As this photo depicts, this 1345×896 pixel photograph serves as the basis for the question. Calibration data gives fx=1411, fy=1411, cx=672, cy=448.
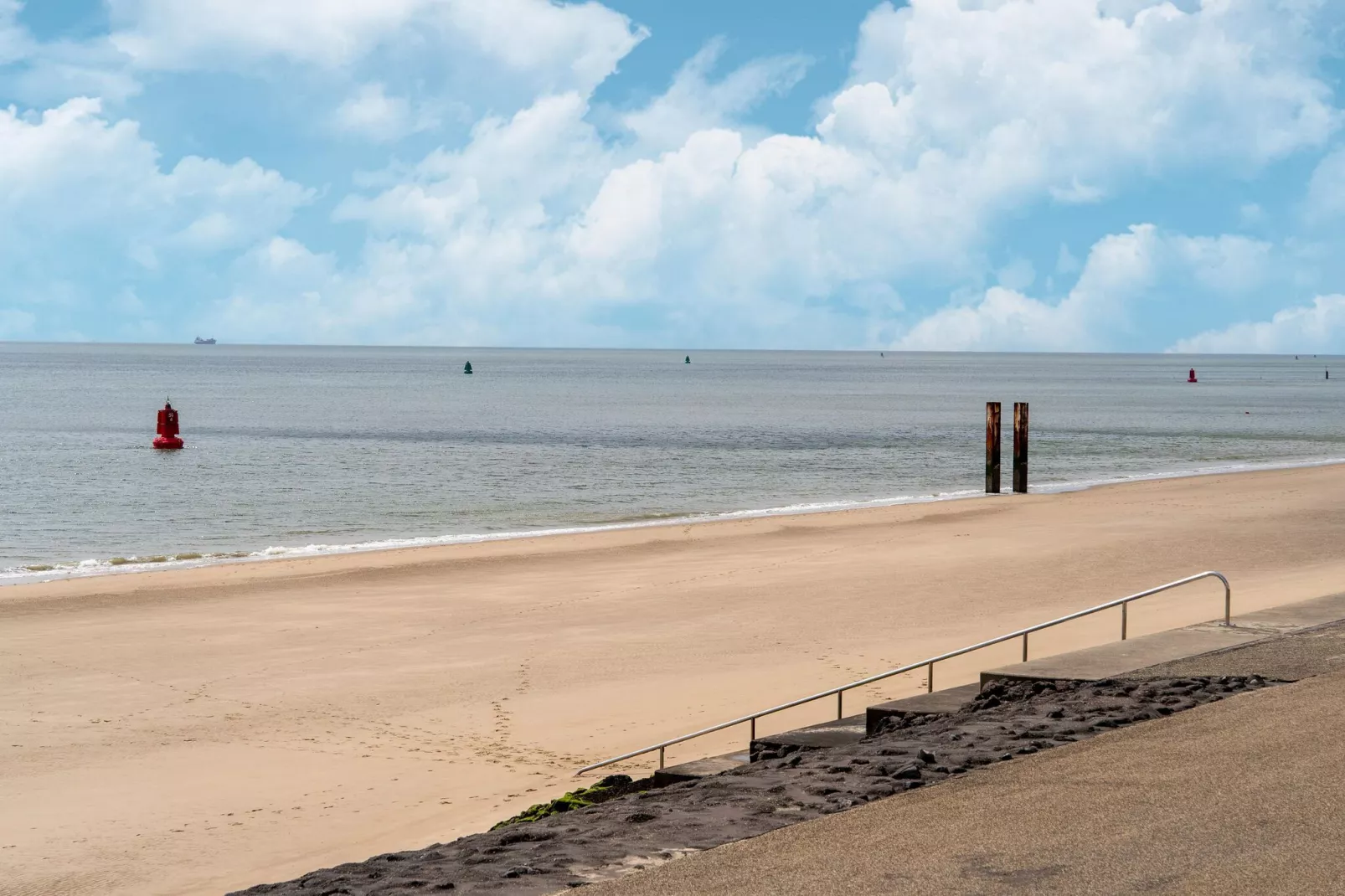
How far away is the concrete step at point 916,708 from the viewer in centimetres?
945

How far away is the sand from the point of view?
1046cm

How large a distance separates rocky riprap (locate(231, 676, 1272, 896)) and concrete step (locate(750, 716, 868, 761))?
0.16 m

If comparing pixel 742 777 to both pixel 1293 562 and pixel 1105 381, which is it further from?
pixel 1105 381

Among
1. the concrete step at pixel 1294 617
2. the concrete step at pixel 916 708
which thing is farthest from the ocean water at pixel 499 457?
the concrete step at pixel 1294 617

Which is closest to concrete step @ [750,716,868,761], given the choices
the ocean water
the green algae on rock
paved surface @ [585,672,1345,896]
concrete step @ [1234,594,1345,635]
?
the green algae on rock

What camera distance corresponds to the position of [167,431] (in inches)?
2199

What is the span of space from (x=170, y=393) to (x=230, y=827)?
110874 millimetres

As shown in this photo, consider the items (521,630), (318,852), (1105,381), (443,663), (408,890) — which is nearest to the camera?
(408,890)

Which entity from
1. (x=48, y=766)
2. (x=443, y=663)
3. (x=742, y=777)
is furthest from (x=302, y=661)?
(x=742, y=777)

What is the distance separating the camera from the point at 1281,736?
25.2 feet

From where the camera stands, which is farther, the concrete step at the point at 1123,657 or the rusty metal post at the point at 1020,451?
the rusty metal post at the point at 1020,451

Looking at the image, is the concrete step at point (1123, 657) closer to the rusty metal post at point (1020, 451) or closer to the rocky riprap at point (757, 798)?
the rocky riprap at point (757, 798)

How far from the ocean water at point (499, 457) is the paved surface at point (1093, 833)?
22078 mm

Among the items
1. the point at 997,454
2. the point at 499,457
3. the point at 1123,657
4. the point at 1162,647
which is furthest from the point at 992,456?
the point at 1123,657
